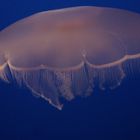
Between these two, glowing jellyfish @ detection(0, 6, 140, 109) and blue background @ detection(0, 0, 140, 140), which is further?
blue background @ detection(0, 0, 140, 140)

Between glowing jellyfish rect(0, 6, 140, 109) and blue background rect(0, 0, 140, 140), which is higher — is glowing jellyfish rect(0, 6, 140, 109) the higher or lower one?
the higher one

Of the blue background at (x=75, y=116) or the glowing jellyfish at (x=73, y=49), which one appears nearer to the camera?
the glowing jellyfish at (x=73, y=49)

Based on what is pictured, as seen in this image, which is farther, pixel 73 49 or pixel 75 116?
pixel 75 116

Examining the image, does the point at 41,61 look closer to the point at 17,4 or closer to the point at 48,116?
the point at 17,4

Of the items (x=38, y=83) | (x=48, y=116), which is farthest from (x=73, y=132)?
(x=38, y=83)

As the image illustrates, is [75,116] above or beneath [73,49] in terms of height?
beneath
